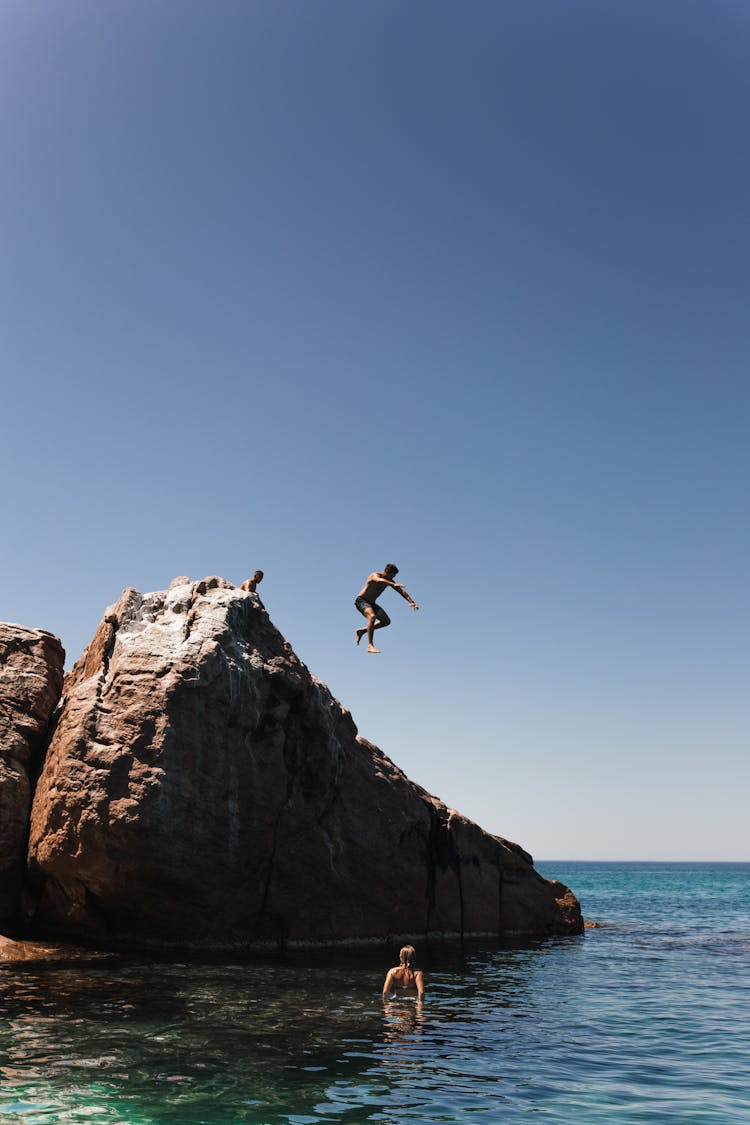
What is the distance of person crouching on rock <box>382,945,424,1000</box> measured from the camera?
622 inches

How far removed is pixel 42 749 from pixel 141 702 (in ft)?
12.5

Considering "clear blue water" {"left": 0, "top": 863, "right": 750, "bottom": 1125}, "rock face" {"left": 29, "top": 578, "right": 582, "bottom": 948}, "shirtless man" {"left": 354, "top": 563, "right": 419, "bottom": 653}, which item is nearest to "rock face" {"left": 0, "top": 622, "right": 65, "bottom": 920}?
"rock face" {"left": 29, "top": 578, "right": 582, "bottom": 948}

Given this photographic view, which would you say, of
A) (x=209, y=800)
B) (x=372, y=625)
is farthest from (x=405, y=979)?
(x=372, y=625)

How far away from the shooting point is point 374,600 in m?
24.0

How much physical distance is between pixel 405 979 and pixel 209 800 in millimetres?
6259

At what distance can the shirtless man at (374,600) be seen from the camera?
23766mm

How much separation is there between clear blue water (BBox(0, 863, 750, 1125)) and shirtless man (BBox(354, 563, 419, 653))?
330 inches

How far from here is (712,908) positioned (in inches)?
2179

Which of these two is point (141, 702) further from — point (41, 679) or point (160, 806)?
point (41, 679)

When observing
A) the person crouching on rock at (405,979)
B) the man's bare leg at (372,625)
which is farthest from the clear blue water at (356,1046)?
the man's bare leg at (372,625)

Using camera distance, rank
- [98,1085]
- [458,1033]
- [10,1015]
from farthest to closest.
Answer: [458,1033] < [10,1015] < [98,1085]

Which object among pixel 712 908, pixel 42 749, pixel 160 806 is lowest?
pixel 712 908

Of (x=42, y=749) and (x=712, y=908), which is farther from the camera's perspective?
(x=712, y=908)

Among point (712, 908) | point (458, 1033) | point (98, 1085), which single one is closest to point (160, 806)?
point (458, 1033)
